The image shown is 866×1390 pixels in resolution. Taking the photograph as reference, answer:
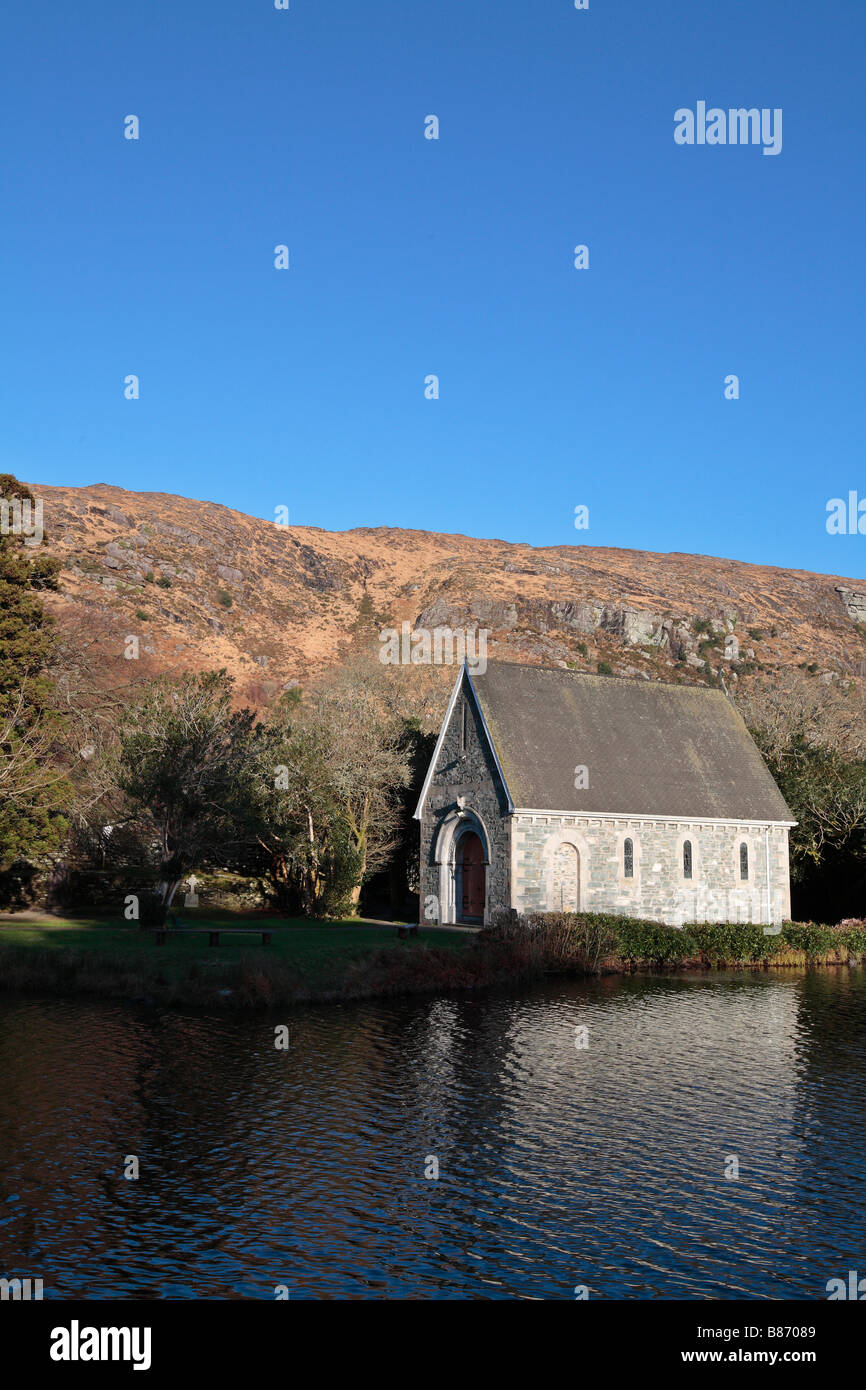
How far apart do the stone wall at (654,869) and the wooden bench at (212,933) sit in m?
10.4

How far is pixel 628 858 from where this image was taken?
44875 mm

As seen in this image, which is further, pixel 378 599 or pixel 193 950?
pixel 378 599

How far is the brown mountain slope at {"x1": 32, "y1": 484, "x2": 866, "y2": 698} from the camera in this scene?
4680 inches

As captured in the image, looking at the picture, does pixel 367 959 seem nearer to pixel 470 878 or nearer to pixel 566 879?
pixel 566 879

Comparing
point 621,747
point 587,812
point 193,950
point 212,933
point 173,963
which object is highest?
point 621,747

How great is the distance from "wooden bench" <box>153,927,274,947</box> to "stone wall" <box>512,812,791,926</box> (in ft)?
34.0

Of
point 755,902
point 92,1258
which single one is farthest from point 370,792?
point 92,1258

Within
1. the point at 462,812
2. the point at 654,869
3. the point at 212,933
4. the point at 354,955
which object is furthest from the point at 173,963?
the point at 654,869

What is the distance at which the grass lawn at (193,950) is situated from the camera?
30.2 meters

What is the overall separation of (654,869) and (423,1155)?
29.8 meters

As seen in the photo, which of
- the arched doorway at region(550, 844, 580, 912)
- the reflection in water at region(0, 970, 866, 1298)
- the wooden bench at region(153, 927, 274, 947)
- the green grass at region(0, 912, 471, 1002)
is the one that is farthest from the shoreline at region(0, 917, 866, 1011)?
the arched doorway at region(550, 844, 580, 912)

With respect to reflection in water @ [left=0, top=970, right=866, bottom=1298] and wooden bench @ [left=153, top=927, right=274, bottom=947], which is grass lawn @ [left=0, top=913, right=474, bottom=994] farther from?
reflection in water @ [left=0, top=970, right=866, bottom=1298]

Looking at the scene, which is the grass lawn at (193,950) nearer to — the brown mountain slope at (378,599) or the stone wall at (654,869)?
the stone wall at (654,869)
